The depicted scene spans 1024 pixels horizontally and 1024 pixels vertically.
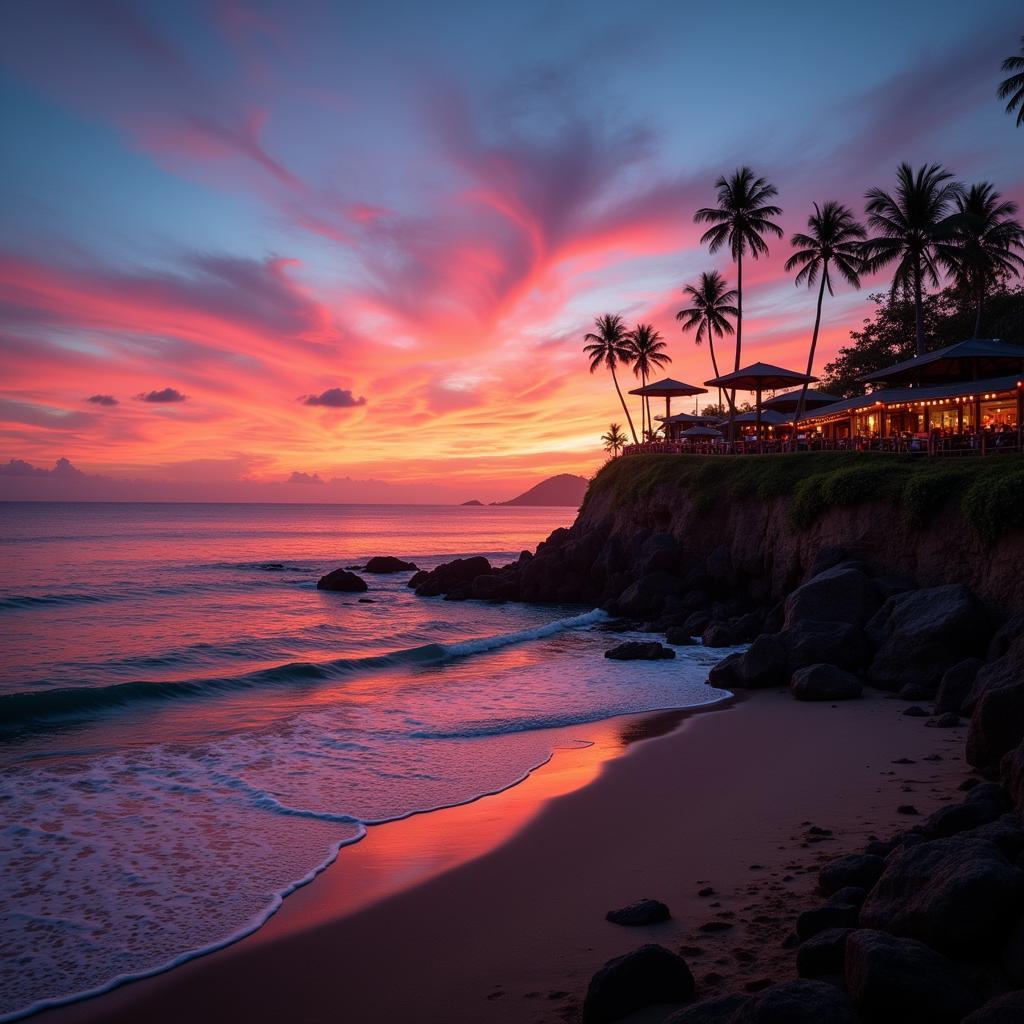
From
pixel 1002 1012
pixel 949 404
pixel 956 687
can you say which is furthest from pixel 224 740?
pixel 949 404

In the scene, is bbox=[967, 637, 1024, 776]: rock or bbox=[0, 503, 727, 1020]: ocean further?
bbox=[967, 637, 1024, 776]: rock

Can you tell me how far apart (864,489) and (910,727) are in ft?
39.6

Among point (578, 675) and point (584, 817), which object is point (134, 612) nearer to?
point (578, 675)

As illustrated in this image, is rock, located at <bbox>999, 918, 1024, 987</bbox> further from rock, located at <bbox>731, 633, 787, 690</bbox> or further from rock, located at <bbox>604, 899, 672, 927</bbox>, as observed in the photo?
rock, located at <bbox>731, 633, 787, 690</bbox>

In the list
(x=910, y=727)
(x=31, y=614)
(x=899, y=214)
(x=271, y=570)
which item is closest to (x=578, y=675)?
(x=910, y=727)

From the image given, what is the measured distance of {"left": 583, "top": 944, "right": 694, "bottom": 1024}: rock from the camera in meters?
4.65

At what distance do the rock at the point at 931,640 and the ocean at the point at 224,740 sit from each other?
3.74 m

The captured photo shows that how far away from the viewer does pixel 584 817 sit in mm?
9297

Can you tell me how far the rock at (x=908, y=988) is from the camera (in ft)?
12.8

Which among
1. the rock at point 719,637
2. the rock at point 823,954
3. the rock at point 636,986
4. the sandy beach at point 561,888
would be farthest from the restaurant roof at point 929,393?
the rock at point 636,986

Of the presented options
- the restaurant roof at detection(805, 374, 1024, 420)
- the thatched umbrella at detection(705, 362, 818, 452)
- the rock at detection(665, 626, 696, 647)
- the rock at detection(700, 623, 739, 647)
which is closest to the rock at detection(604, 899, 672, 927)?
the rock at detection(700, 623, 739, 647)

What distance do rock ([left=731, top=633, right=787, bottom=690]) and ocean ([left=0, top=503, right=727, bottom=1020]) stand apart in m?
0.71

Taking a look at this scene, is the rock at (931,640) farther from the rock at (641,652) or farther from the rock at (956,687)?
the rock at (641,652)

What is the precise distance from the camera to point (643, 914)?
20.0 ft
